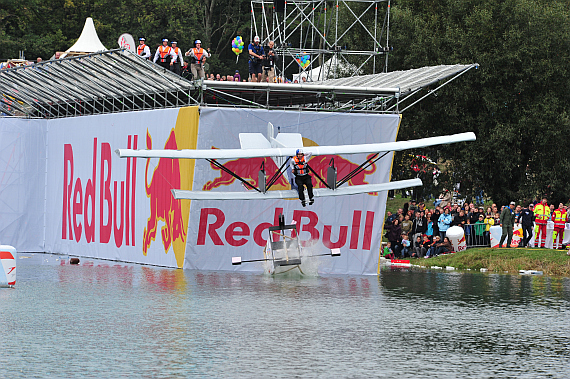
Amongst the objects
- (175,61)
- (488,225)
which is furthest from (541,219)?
(175,61)

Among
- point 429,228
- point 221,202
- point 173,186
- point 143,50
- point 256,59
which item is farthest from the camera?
point 429,228

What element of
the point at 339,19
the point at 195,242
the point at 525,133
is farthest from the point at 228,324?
the point at 339,19

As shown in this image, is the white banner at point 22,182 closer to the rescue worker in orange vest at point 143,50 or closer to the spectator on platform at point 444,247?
the rescue worker in orange vest at point 143,50

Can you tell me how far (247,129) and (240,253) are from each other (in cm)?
400

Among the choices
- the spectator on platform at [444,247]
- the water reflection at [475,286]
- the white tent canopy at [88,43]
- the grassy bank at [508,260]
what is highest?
the white tent canopy at [88,43]

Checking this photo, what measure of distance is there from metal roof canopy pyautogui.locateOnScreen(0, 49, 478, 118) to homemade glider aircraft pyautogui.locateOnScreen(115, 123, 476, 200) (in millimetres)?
1692

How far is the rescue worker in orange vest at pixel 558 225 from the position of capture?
1194 inches

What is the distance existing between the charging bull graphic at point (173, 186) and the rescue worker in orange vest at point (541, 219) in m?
12.6

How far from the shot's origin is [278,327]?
15672 mm

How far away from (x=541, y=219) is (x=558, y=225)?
2.09ft

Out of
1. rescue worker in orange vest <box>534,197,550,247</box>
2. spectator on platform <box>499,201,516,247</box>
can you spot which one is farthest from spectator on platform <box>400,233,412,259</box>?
rescue worker in orange vest <box>534,197,550,247</box>

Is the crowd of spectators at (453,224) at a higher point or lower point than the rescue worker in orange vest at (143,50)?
lower

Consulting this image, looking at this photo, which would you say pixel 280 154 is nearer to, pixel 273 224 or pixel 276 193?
pixel 276 193

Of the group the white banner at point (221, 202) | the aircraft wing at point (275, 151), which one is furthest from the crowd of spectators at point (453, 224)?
the aircraft wing at point (275, 151)
